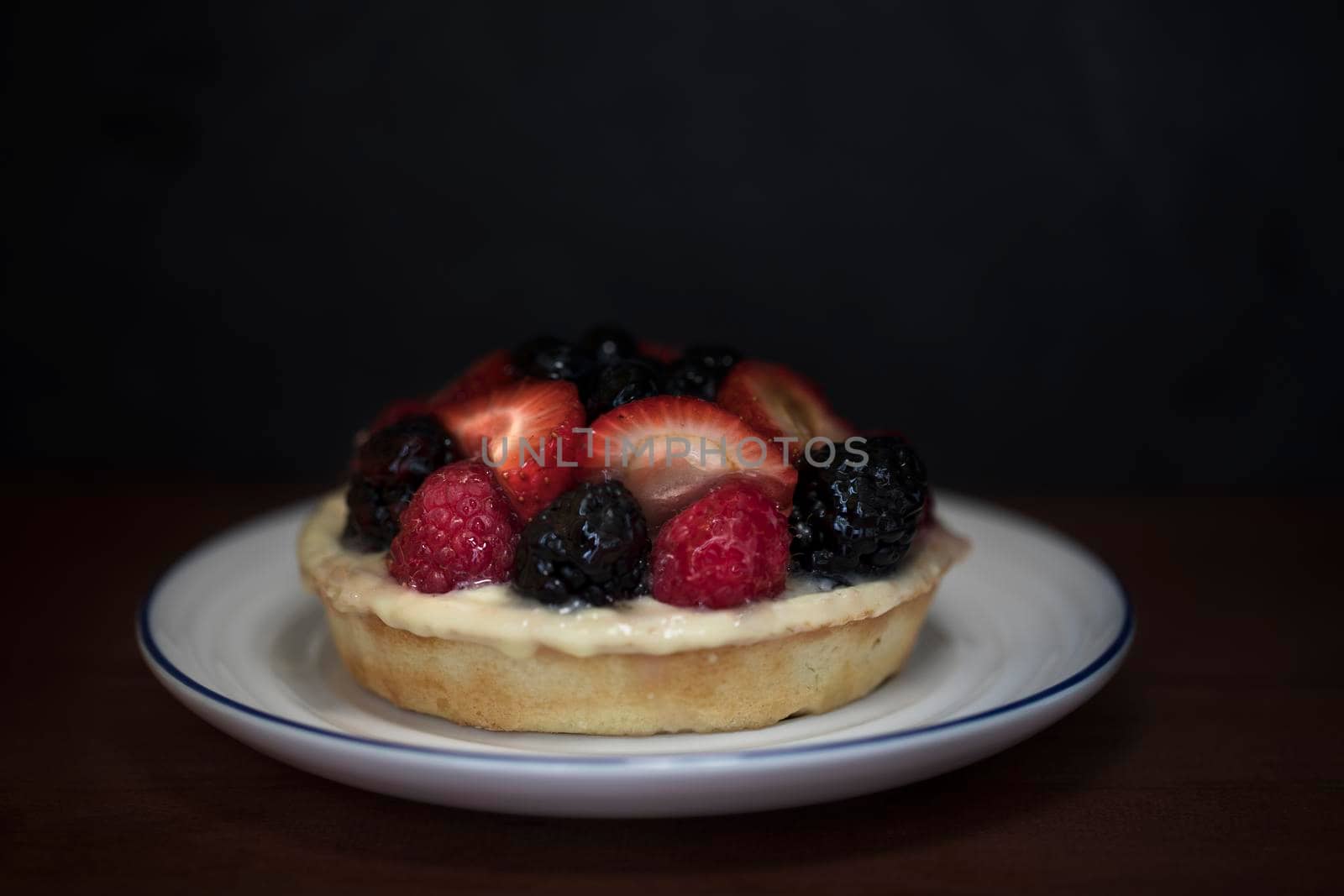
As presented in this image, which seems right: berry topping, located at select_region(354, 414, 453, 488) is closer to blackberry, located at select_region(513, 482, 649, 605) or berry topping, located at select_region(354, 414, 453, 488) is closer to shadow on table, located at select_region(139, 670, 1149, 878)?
blackberry, located at select_region(513, 482, 649, 605)

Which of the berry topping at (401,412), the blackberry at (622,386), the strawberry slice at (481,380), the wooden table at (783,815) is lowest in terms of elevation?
the wooden table at (783,815)

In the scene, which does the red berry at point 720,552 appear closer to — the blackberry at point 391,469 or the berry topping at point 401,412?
A: the blackberry at point 391,469

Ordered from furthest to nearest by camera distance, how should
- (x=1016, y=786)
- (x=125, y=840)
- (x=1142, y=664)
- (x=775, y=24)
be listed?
1. (x=775, y=24)
2. (x=1142, y=664)
3. (x=1016, y=786)
4. (x=125, y=840)

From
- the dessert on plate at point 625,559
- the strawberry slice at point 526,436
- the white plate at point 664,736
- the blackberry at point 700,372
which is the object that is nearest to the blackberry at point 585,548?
the dessert on plate at point 625,559

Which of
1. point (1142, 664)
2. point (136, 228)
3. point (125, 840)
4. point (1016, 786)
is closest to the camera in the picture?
point (125, 840)

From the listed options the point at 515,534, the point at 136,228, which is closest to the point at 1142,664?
the point at 515,534

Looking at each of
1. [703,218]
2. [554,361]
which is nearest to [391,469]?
[554,361]

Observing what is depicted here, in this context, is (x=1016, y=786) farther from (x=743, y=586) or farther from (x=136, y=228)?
(x=136, y=228)

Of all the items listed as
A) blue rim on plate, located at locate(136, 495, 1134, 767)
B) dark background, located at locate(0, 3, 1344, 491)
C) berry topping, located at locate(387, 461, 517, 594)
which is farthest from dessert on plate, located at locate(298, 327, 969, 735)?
dark background, located at locate(0, 3, 1344, 491)
